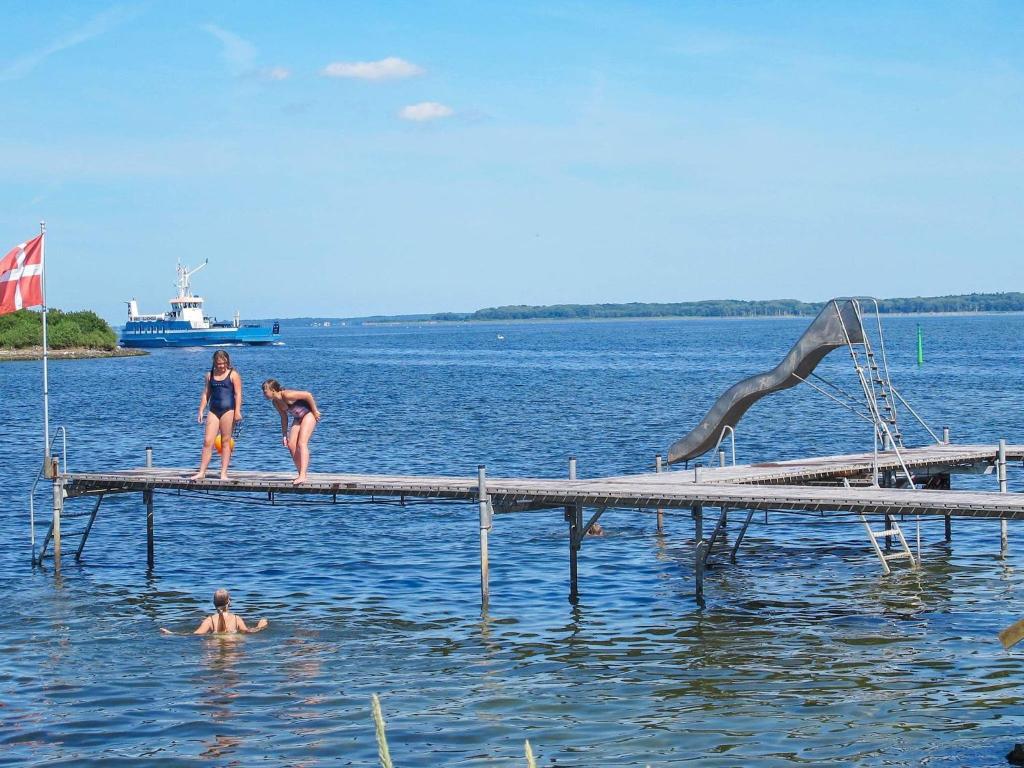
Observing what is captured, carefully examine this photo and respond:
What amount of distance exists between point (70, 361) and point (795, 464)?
402 ft

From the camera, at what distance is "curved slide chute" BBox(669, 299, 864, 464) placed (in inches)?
953

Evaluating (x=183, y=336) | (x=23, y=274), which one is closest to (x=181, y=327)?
(x=183, y=336)

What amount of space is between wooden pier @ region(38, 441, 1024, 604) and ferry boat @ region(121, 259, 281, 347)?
13858 cm

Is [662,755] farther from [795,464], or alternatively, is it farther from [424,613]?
[795,464]

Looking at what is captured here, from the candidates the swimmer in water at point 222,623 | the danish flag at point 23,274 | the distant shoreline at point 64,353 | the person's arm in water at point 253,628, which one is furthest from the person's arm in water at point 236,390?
the distant shoreline at point 64,353

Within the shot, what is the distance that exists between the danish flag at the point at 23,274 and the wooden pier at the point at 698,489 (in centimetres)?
347

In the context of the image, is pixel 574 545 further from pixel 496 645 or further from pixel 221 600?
pixel 221 600

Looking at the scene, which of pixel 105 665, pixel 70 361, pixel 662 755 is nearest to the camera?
pixel 662 755

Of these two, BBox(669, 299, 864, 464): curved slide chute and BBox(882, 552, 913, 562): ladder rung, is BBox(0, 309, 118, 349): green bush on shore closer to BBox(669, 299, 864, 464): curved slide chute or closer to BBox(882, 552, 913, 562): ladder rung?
BBox(669, 299, 864, 464): curved slide chute

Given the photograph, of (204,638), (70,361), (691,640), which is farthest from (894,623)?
(70,361)

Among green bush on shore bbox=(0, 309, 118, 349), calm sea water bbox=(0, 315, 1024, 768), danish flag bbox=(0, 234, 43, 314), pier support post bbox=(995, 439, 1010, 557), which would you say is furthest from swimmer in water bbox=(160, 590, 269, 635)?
green bush on shore bbox=(0, 309, 118, 349)

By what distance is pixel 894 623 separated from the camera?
20.5 m

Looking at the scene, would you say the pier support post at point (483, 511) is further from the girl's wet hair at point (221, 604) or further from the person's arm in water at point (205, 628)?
the person's arm in water at point (205, 628)

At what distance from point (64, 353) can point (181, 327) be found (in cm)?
2492
